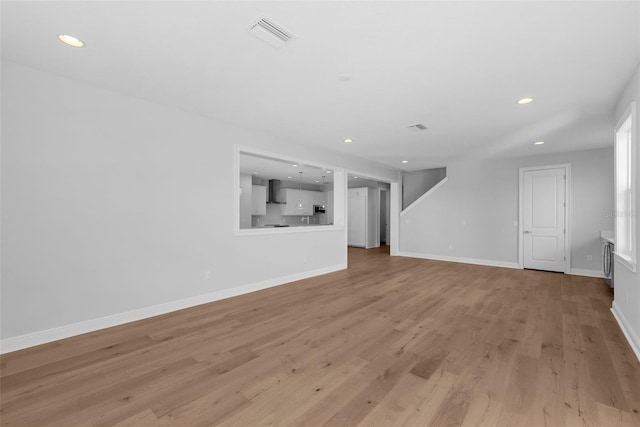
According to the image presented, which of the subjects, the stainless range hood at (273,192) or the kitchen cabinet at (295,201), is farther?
the kitchen cabinet at (295,201)

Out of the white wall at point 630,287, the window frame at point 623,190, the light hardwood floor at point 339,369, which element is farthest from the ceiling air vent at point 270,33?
the window frame at point 623,190

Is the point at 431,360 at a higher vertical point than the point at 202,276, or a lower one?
lower

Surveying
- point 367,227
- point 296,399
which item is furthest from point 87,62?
point 367,227

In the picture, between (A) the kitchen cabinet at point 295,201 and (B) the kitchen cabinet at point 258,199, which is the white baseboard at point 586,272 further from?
(B) the kitchen cabinet at point 258,199

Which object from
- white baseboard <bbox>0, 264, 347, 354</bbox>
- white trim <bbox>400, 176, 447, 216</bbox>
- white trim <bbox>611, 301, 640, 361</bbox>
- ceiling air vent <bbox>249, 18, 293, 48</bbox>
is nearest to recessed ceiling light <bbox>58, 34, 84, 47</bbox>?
ceiling air vent <bbox>249, 18, 293, 48</bbox>

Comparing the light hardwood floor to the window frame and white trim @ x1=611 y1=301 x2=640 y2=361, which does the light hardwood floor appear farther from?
the window frame

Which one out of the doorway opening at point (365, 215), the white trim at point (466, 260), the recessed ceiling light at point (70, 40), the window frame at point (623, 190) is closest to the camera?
the recessed ceiling light at point (70, 40)

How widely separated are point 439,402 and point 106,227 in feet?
12.0

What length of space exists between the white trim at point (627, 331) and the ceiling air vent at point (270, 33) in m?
4.11

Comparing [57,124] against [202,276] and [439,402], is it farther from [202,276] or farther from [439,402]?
[439,402]

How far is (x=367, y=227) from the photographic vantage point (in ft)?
34.4

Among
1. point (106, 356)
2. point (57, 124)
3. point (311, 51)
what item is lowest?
point (106, 356)

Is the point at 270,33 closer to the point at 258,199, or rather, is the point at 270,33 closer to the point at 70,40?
the point at 70,40

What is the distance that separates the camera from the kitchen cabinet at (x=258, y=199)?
9.89 meters
